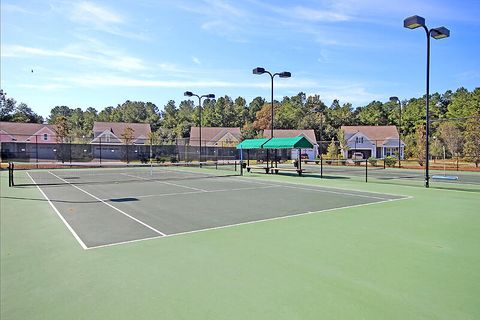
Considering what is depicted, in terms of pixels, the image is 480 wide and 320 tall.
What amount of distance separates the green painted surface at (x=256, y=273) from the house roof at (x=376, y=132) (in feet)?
195

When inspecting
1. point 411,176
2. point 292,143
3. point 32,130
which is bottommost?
point 411,176

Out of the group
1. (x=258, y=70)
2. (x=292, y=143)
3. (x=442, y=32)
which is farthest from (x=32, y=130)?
(x=442, y=32)

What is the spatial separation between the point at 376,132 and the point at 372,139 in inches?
108

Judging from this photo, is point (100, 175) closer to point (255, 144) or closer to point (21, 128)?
point (255, 144)

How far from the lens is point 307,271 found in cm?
465

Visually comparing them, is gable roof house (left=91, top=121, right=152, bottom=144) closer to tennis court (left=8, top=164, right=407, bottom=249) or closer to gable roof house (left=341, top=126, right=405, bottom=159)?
gable roof house (left=341, top=126, right=405, bottom=159)

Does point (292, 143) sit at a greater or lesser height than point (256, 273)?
greater

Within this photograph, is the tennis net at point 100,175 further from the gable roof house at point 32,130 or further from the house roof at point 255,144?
the gable roof house at point 32,130

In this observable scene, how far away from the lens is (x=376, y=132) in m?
65.2

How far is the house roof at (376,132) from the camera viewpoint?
63375 millimetres

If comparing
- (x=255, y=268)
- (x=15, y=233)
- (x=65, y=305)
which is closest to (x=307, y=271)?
(x=255, y=268)

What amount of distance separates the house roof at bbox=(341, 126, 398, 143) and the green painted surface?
5937 cm

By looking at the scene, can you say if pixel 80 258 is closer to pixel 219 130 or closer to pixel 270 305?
pixel 270 305

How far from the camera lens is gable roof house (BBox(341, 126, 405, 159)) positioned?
61.7 m
